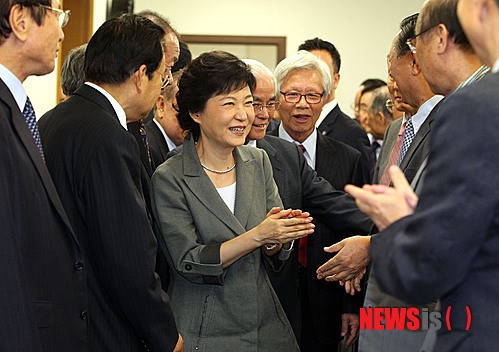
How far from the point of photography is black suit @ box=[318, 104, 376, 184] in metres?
5.08

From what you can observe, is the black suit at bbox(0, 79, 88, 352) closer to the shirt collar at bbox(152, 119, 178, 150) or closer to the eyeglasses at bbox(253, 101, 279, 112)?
the eyeglasses at bbox(253, 101, 279, 112)

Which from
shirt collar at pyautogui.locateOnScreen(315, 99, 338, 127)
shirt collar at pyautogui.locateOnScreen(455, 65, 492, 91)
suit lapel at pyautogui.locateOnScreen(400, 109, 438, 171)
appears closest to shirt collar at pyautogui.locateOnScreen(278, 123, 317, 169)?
shirt collar at pyautogui.locateOnScreen(315, 99, 338, 127)

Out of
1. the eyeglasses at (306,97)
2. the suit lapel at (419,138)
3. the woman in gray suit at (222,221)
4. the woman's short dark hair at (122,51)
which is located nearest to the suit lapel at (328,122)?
the eyeglasses at (306,97)

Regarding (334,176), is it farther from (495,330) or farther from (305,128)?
(495,330)

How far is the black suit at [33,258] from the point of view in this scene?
81.0 inches

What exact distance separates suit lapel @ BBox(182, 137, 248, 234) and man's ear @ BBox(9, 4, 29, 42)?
934 mm

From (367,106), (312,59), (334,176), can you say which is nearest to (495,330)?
(334,176)

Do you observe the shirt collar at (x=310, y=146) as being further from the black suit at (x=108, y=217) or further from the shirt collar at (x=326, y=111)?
the black suit at (x=108, y=217)

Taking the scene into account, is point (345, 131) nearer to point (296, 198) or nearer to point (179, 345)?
point (296, 198)

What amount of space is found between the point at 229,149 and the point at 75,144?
74cm

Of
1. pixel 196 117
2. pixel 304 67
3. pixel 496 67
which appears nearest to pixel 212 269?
pixel 196 117

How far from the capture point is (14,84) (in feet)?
7.42

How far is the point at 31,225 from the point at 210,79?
113 centimetres

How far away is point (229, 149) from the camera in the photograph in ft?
10.3
